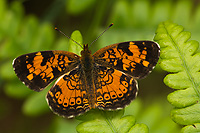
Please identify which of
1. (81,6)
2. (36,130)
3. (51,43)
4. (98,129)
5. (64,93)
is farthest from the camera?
(36,130)

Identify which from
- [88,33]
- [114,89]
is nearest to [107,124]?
[114,89]

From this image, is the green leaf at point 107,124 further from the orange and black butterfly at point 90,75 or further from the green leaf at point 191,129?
the green leaf at point 191,129

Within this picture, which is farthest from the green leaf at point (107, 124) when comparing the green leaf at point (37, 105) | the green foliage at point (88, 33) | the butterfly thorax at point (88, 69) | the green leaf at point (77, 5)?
the green leaf at point (77, 5)

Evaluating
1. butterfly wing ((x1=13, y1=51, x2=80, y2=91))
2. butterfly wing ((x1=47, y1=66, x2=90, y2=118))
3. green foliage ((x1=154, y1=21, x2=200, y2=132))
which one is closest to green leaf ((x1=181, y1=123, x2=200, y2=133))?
green foliage ((x1=154, y1=21, x2=200, y2=132))

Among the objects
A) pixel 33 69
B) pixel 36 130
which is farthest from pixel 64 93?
pixel 36 130

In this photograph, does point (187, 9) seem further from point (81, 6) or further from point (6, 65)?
point (6, 65)

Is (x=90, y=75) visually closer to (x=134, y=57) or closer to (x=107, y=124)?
(x=134, y=57)
